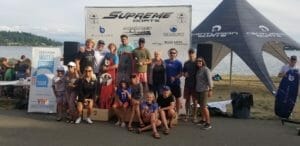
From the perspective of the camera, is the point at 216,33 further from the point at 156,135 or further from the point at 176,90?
the point at 156,135

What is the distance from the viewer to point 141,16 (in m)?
13.3

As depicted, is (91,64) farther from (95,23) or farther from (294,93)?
(294,93)

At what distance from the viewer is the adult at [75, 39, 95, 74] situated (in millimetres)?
12227

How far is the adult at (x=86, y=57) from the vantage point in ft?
40.1

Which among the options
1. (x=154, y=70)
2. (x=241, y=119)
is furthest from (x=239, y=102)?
(x=154, y=70)

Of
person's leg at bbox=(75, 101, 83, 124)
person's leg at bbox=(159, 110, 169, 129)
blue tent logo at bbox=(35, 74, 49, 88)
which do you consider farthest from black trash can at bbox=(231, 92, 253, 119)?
blue tent logo at bbox=(35, 74, 49, 88)

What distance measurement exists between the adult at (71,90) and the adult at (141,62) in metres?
1.33

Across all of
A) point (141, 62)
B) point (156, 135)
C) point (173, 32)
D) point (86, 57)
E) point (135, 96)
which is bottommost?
point (156, 135)

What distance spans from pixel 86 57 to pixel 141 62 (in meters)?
1.35

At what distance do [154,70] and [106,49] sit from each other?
1.88 m

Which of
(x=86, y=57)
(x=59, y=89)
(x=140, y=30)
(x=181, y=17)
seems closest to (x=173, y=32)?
(x=181, y=17)

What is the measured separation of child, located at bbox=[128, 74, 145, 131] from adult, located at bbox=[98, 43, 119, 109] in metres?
0.93

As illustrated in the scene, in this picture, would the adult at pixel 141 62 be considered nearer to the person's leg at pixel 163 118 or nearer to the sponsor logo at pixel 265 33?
the person's leg at pixel 163 118

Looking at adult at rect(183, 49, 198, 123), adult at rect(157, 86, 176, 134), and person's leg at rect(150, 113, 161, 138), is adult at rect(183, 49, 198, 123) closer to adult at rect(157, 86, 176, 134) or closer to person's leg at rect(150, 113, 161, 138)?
adult at rect(157, 86, 176, 134)
